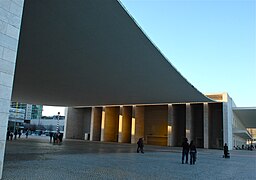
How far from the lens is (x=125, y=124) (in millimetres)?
40219

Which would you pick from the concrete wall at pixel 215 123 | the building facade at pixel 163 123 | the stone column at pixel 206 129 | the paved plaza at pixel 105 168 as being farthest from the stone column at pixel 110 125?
the paved plaza at pixel 105 168

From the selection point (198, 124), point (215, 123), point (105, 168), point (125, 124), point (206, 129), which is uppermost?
point (215, 123)

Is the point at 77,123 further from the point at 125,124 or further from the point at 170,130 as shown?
the point at 170,130

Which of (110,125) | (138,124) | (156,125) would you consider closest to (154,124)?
(156,125)

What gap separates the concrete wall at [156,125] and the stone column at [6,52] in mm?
34425

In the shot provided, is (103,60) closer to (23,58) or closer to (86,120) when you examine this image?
(23,58)

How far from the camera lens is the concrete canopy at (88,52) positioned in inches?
358

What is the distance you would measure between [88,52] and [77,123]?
112ft

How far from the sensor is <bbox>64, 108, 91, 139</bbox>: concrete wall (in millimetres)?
44906

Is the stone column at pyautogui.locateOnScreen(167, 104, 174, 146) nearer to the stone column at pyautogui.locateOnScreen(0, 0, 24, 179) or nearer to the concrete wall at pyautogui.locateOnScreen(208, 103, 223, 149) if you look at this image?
the concrete wall at pyautogui.locateOnScreen(208, 103, 223, 149)

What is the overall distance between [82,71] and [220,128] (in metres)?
24.1

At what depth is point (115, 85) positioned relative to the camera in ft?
68.2

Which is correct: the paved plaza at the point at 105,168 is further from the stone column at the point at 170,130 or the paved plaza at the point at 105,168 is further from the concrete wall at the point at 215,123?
the concrete wall at the point at 215,123

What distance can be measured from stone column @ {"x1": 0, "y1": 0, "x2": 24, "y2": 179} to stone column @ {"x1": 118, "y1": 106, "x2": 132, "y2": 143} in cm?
3323
